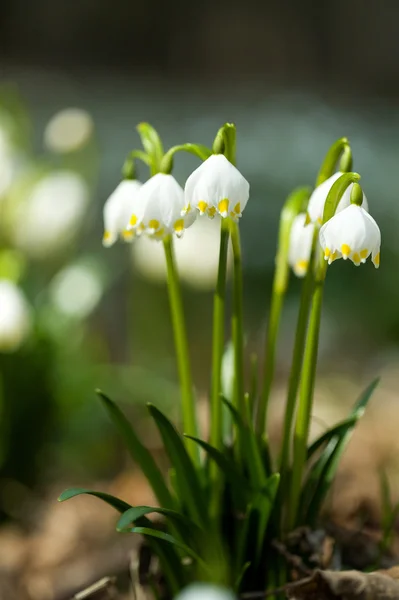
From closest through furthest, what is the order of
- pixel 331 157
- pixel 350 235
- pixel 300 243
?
pixel 350 235 < pixel 331 157 < pixel 300 243

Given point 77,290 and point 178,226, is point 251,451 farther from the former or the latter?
point 77,290

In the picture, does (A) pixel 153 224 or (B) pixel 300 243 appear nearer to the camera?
(A) pixel 153 224

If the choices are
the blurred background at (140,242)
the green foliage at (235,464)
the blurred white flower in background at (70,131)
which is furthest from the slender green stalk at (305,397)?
the blurred white flower in background at (70,131)

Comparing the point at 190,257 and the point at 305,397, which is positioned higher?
the point at 190,257

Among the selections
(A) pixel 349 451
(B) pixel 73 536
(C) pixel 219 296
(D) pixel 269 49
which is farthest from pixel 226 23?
(C) pixel 219 296


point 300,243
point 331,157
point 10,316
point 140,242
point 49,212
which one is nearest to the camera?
point 331,157

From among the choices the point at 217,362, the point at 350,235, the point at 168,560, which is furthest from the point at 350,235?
the point at 168,560

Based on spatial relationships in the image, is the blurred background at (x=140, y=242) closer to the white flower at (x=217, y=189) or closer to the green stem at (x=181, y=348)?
the green stem at (x=181, y=348)
